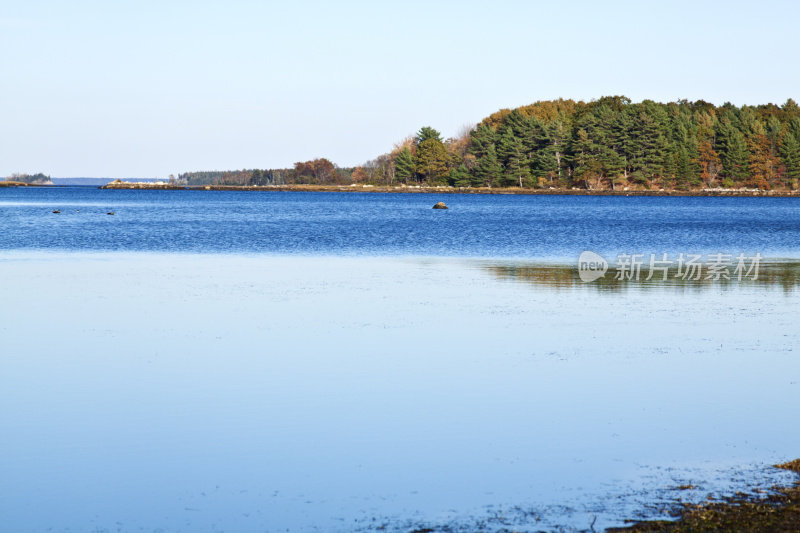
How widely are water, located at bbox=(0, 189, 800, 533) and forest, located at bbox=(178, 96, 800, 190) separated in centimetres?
11389

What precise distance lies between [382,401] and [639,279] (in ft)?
58.9

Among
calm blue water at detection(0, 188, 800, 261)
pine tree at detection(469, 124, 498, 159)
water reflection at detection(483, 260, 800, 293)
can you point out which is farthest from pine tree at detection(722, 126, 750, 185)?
water reflection at detection(483, 260, 800, 293)

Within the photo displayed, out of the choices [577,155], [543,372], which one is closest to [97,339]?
[543,372]

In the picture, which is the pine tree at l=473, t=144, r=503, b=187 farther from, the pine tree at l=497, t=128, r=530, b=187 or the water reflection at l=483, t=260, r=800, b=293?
the water reflection at l=483, t=260, r=800, b=293

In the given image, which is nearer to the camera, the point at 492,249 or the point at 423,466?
the point at 423,466

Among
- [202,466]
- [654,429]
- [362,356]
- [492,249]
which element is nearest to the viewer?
[202,466]

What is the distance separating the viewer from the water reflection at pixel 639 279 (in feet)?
85.9

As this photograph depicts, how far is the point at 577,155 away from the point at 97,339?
128 m

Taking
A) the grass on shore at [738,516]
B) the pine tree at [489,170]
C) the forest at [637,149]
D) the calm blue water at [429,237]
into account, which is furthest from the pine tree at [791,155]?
the grass on shore at [738,516]

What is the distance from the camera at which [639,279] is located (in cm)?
2833

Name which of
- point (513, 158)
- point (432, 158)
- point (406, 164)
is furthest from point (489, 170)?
point (406, 164)

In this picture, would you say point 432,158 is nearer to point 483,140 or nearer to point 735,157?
point 483,140

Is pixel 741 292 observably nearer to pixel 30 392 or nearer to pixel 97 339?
pixel 97 339

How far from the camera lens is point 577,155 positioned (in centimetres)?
13912
